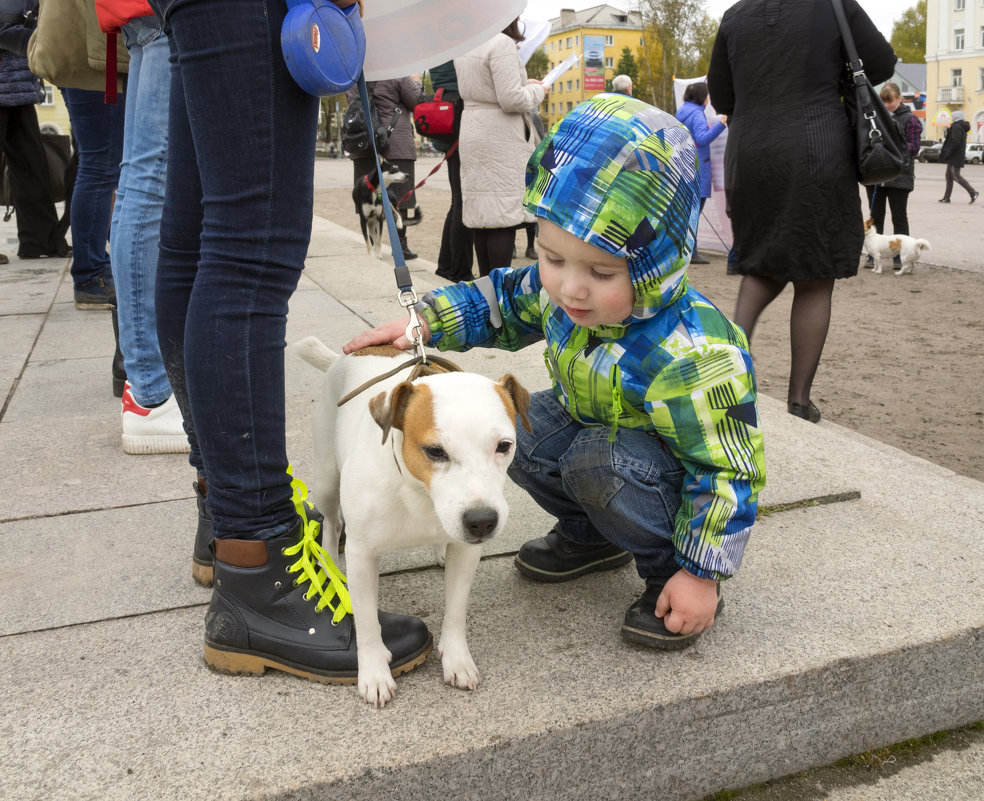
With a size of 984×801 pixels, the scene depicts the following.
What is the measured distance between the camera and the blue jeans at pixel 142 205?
9.39 ft

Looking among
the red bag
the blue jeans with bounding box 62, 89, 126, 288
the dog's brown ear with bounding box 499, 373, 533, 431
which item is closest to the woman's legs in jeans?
the red bag

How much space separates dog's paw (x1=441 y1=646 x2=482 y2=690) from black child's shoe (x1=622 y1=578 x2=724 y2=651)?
0.37 metres

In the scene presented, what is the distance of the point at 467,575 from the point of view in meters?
1.95

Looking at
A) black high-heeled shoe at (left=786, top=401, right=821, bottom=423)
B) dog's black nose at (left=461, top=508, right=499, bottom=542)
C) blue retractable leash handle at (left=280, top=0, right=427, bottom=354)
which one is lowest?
black high-heeled shoe at (left=786, top=401, right=821, bottom=423)

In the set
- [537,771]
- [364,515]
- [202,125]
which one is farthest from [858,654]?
[202,125]

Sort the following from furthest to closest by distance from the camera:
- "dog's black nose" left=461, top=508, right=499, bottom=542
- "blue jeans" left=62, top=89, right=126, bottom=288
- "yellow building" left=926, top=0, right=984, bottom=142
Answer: "yellow building" left=926, top=0, right=984, bottom=142 → "blue jeans" left=62, top=89, right=126, bottom=288 → "dog's black nose" left=461, top=508, right=499, bottom=542

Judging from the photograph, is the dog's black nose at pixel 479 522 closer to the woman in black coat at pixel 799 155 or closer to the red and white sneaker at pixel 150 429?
the red and white sneaker at pixel 150 429

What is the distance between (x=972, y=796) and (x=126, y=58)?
3.80 m

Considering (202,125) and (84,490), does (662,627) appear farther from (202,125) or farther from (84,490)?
(84,490)

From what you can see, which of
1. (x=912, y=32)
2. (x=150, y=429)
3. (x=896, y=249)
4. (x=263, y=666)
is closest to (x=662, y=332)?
(x=263, y=666)

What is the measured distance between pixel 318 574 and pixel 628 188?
108 cm

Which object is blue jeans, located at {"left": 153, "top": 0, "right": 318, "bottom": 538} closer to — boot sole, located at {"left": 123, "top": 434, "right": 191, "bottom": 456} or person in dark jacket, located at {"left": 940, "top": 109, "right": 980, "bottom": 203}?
boot sole, located at {"left": 123, "top": 434, "right": 191, "bottom": 456}

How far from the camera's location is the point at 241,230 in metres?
1.79

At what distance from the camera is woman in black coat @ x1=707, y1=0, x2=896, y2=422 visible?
13.1 ft
